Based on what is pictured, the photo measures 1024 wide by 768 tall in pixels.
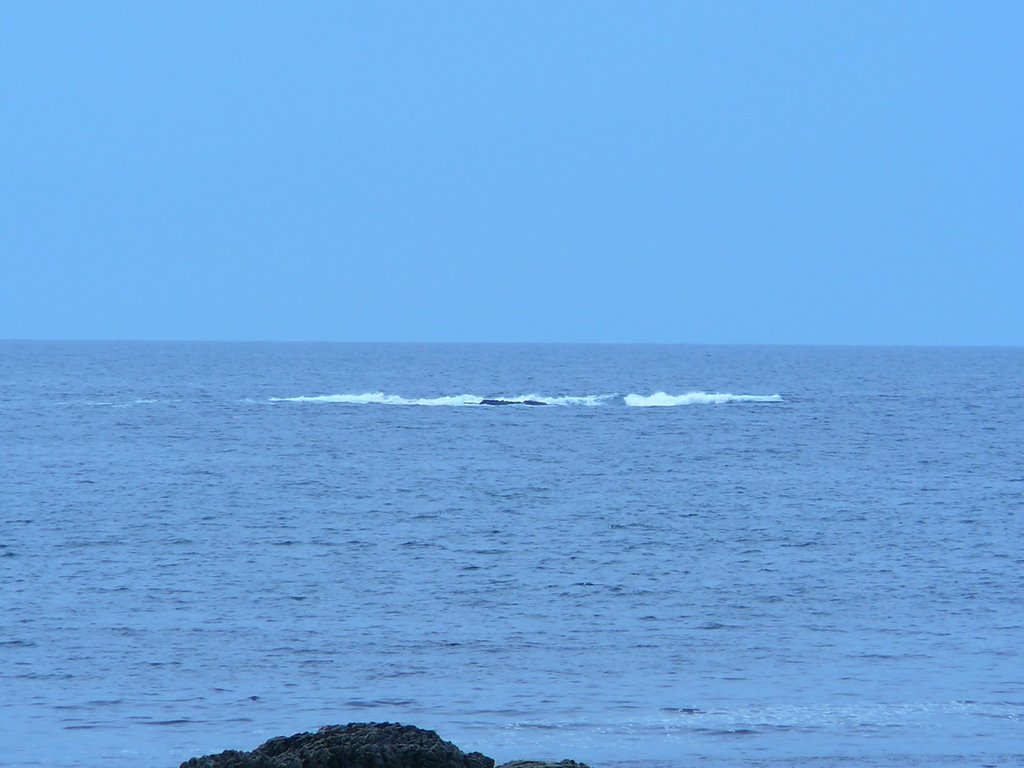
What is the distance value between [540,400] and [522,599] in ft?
219

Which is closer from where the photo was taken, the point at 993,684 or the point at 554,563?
the point at 993,684

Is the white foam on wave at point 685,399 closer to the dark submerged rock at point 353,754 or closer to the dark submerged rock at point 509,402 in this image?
the dark submerged rock at point 509,402

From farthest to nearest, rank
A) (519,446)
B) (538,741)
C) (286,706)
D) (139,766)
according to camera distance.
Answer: (519,446)
(286,706)
(538,741)
(139,766)

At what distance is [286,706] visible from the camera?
55.9 feet

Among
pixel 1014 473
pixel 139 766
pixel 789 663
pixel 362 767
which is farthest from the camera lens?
pixel 1014 473

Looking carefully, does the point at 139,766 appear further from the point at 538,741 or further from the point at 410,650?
the point at 410,650

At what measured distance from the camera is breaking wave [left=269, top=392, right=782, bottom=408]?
88.9m

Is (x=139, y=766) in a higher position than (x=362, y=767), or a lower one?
lower

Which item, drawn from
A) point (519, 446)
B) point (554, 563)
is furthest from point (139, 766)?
point (519, 446)

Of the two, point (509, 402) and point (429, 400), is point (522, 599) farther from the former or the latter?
point (429, 400)

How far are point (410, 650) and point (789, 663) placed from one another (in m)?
5.90

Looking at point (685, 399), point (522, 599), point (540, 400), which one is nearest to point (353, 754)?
point (522, 599)

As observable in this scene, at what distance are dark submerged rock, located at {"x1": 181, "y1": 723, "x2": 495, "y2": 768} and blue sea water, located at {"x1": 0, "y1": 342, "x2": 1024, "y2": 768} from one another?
4.42 metres

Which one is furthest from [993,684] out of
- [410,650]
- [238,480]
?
[238,480]
